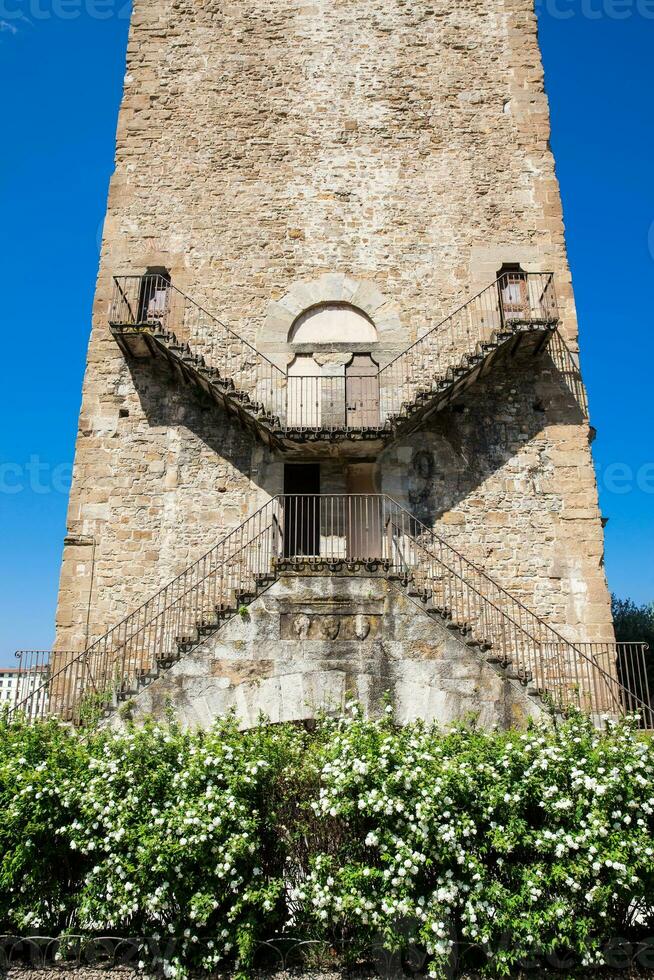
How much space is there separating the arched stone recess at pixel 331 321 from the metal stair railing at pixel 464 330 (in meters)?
0.42

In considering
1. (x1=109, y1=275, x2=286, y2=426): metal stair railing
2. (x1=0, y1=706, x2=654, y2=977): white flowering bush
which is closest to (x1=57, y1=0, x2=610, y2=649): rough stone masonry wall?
(x1=109, y1=275, x2=286, y2=426): metal stair railing

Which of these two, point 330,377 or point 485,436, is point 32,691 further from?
point 485,436

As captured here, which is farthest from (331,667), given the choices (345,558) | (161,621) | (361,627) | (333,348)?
(333,348)

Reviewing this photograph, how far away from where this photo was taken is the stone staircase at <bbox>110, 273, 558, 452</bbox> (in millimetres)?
13172

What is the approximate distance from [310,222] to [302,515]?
660 cm

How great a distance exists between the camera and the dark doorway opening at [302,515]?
Answer: 13.5 metres

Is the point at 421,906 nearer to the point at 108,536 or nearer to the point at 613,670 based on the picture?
the point at 613,670

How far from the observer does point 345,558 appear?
11883 mm

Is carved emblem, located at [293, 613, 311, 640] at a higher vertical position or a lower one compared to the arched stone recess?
lower

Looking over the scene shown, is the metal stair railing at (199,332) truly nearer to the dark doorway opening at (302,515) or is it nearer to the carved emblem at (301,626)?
the dark doorway opening at (302,515)

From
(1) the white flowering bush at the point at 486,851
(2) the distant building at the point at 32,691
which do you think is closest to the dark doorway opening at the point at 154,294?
(2) the distant building at the point at 32,691

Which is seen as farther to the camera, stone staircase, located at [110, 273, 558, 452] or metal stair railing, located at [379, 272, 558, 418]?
metal stair railing, located at [379, 272, 558, 418]

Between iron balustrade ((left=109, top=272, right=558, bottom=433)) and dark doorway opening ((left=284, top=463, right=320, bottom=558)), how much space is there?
964 millimetres

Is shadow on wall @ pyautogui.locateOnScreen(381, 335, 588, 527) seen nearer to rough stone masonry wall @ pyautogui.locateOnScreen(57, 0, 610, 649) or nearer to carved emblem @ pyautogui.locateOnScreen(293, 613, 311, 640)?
rough stone masonry wall @ pyautogui.locateOnScreen(57, 0, 610, 649)
